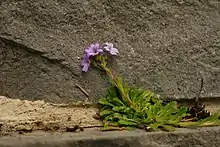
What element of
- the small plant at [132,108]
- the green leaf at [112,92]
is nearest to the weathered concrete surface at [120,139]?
the small plant at [132,108]

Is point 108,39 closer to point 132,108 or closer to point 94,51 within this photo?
point 94,51

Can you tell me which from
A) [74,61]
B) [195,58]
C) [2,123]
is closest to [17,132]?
[2,123]

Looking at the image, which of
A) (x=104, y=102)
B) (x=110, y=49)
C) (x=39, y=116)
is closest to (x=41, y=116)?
(x=39, y=116)

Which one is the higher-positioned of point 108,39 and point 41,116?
point 108,39

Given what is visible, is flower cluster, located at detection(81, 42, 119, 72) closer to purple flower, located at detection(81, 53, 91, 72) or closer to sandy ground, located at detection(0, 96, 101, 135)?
purple flower, located at detection(81, 53, 91, 72)

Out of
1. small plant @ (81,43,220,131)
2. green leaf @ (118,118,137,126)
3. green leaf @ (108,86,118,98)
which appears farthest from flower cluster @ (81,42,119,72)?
green leaf @ (118,118,137,126)

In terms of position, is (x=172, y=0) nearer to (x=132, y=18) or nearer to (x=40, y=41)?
(x=132, y=18)
